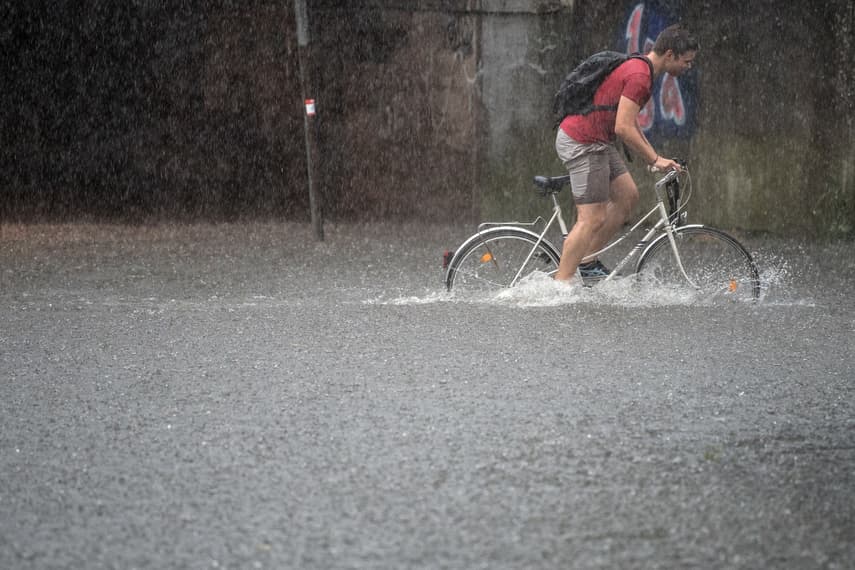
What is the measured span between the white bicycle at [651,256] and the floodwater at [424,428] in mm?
173

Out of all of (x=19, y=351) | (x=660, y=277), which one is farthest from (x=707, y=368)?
(x=19, y=351)

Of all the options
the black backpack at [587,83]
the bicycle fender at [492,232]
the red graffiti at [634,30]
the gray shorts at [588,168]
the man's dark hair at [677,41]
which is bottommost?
the bicycle fender at [492,232]

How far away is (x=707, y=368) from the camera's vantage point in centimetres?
537

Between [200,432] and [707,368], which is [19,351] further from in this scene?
[707,368]

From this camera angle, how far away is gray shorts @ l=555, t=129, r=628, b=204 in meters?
6.98

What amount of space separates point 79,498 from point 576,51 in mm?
8791

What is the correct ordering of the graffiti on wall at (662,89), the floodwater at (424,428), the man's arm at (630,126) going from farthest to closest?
the graffiti on wall at (662,89) → the man's arm at (630,126) → the floodwater at (424,428)

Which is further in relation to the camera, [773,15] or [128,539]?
[773,15]

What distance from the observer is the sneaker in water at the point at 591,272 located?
7.25m

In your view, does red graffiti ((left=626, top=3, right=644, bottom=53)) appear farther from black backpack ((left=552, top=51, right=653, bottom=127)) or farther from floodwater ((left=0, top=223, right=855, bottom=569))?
black backpack ((left=552, top=51, right=653, bottom=127))

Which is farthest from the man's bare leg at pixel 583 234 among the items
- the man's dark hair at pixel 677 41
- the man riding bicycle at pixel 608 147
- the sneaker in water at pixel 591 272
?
the man's dark hair at pixel 677 41

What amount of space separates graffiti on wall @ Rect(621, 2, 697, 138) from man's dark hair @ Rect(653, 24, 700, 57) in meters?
4.42

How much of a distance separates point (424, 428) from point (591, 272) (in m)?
3.19

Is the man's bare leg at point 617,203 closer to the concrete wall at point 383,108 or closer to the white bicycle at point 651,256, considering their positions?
the white bicycle at point 651,256
